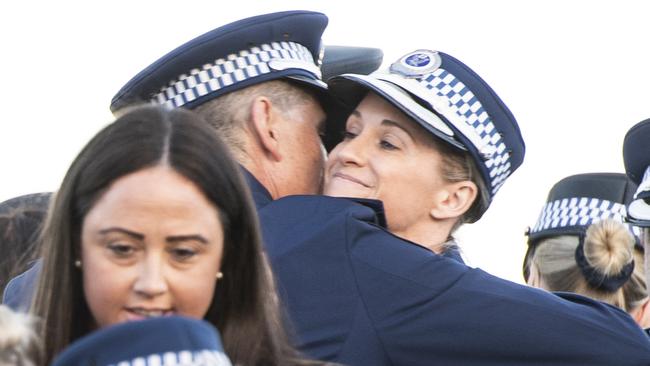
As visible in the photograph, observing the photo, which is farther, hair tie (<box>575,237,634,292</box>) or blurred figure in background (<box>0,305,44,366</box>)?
hair tie (<box>575,237,634,292</box>)

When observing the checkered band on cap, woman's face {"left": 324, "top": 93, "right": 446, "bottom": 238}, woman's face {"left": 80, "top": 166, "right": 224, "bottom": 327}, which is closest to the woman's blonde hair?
the checkered band on cap

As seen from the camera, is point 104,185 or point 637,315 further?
point 637,315

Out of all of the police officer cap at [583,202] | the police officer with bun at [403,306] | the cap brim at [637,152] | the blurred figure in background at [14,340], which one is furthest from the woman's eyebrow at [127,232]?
the police officer cap at [583,202]

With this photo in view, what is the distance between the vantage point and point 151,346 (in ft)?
8.14

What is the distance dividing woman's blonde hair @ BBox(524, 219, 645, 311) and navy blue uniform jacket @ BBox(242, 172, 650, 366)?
1.40 metres

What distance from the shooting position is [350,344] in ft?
12.8

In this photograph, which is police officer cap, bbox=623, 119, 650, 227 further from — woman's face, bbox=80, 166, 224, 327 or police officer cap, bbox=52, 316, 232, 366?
police officer cap, bbox=52, 316, 232, 366

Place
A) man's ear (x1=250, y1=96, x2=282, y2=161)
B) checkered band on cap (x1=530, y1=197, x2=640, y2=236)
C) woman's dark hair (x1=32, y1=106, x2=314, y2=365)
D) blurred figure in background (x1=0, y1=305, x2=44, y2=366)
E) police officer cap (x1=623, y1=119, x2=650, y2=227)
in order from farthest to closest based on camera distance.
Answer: checkered band on cap (x1=530, y1=197, x2=640, y2=236)
police officer cap (x1=623, y1=119, x2=650, y2=227)
man's ear (x1=250, y1=96, x2=282, y2=161)
woman's dark hair (x1=32, y1=106, x2=314, y2=365)
blurred figure in background (x1=0, y1=305, x2=44, y2=366)

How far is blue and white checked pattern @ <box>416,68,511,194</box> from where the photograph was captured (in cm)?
455

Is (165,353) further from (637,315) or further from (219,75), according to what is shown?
(637,315)

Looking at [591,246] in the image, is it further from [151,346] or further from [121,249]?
[151,346]

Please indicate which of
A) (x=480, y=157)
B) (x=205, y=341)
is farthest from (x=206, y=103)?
(x=205, y=341)

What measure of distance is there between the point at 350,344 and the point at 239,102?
84cm

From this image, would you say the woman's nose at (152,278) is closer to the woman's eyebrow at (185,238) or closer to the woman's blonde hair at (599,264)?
the woman's eyebrow at (185,238)
